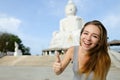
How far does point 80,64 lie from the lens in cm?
213

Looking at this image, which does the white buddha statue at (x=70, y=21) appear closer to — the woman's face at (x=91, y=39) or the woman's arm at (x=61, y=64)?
the woman's arm at (x=61, y=64)

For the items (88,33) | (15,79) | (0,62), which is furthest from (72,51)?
(0,62)

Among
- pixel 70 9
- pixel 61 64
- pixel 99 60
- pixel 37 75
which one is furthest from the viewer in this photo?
pixel 70 9

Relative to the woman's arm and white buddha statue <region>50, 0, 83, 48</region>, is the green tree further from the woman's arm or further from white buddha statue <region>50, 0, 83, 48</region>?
the woman's arm

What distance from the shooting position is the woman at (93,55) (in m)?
2.03

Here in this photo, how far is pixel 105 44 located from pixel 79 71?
0.28 meters

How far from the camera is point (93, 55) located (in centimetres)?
208

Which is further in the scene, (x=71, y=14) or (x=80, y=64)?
(x=71, y=14)

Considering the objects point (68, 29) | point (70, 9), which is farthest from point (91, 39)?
point (70, 9)

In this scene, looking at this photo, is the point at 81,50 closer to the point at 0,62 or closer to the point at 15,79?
the point at 15,79

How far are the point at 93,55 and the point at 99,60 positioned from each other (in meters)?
0.06

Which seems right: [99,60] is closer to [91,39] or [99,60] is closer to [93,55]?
[93,55]

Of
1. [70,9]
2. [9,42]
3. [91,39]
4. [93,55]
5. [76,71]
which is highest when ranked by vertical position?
[70,9]

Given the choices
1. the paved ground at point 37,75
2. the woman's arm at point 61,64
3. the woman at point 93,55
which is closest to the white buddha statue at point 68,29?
the paved ground at point 37,75
